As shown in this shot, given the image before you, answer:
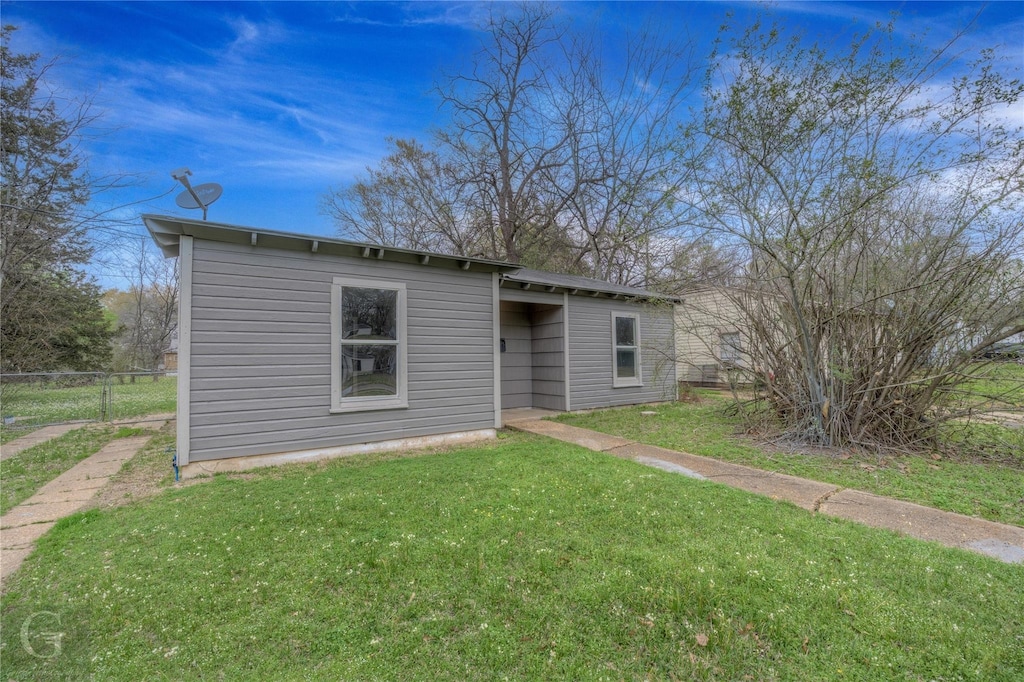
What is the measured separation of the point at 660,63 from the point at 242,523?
1555cm

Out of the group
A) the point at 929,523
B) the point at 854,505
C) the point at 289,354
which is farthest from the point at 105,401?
the point at 929,523

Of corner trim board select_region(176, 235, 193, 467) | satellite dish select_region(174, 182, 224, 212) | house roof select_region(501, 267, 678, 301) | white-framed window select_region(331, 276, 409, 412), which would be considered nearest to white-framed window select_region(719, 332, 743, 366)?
house roof select_region(501, 267, 678, 301)

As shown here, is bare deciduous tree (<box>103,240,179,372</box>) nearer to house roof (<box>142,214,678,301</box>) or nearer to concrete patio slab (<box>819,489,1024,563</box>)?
house roof (<box>142,214,678,301</box>)

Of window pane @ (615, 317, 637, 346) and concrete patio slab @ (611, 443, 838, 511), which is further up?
window pane @ (615, 317, 637, 346)

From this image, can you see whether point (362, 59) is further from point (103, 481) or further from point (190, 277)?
point (103, 481)

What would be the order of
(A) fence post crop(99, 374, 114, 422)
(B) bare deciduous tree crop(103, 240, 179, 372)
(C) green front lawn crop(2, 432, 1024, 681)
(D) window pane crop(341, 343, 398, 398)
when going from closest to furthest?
(C) green front lawn crop(2, 432, 1024, 681)
(D) window pane crop(341, 343, 398, 398)
(A) fence post crop(99, 374, 114, 422)
(B) bare deciduous tree crop(103, 240, 179, 372)

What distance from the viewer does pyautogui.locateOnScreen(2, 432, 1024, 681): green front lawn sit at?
5.68 feet

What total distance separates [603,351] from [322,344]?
5811 mm

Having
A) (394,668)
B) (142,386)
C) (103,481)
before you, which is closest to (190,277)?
(103,481)

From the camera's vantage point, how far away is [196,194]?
5062 mm

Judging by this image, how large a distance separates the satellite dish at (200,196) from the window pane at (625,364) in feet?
24.5

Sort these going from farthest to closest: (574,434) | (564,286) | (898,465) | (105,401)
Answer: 1. (105,401)
2. (564,286)
3. (574,434)
4. (898,465)

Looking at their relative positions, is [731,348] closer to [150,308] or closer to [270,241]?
[270,241]

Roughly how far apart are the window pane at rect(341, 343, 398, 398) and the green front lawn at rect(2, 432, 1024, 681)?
199 centimetres
